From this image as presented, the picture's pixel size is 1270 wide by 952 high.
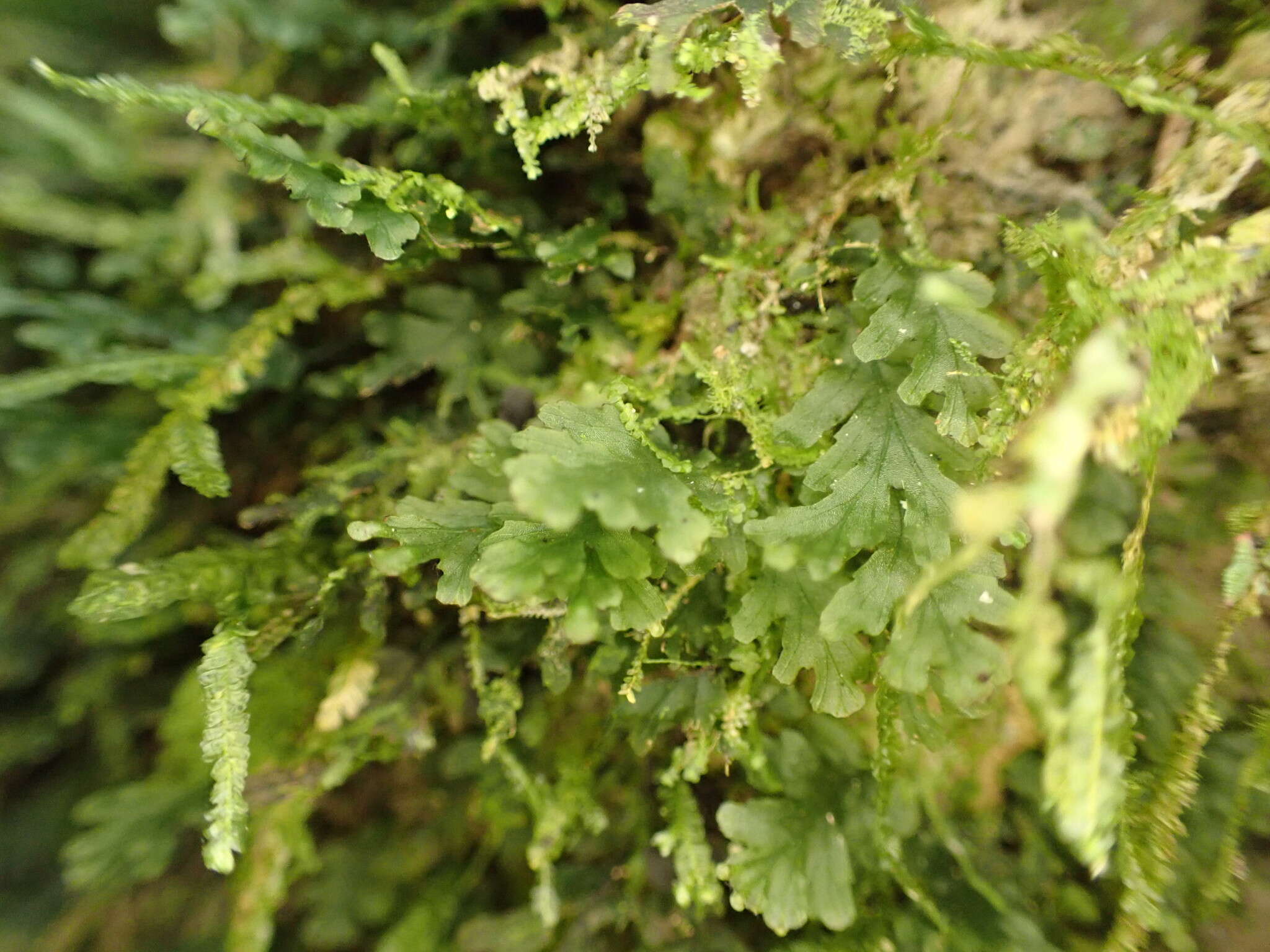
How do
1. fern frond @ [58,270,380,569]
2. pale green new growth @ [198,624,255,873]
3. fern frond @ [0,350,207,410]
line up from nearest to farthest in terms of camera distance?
1. pale green new growth @ [198,624,255,873]
2. fern frond @ [58,270,380,569]
3. fern frond @ [0,350,207,410]

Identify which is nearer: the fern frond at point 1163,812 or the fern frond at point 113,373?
the fern frond at point 1163,812

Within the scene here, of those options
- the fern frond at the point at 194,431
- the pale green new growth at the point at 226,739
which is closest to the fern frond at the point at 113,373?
the fern frond at the point at 194,431

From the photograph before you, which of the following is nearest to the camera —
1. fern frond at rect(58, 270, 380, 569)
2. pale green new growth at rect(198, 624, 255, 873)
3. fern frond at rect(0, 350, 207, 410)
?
pale green new growth at rect(198, 624, 255, 873)

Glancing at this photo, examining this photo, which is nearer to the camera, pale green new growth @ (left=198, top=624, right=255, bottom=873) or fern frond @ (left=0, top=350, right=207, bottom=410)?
pale green new growth @ (left=198, top=624, right=255, bottom=873)

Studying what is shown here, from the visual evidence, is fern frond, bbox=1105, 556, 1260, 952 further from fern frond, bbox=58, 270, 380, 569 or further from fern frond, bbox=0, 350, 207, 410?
fern frond, bbox=0, 350, 207, 410

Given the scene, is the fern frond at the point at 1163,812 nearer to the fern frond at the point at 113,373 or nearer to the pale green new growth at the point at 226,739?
the pale green new growth at the point at 226,739

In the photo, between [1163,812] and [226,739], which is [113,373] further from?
[1163,812]

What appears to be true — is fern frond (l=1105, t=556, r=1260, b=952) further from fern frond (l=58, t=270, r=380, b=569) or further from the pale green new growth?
fern frond (l=58, t=270, r=380, b=569)

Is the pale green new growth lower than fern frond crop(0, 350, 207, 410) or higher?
lower

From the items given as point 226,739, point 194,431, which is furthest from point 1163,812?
point 194,431

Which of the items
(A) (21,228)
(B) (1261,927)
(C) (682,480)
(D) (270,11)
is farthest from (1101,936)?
(A) (21,228)

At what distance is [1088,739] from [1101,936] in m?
0.90

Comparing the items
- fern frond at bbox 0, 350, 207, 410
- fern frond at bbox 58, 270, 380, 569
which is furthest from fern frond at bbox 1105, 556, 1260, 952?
fern frond at bbox 0, 350, 207, 410

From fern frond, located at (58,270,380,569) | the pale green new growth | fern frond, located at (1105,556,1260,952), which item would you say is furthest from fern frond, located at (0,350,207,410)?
fern frond, located at (1105,556,1260,952)
